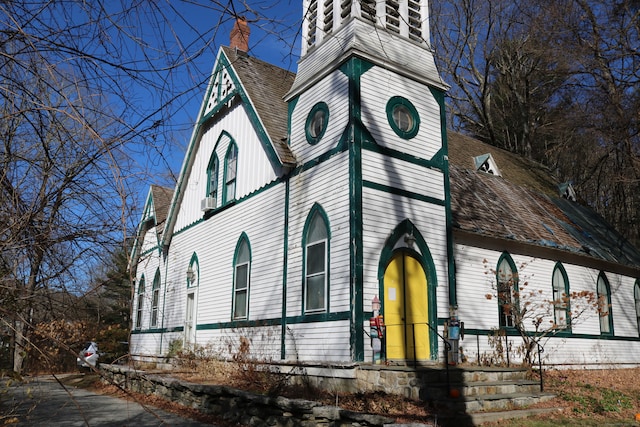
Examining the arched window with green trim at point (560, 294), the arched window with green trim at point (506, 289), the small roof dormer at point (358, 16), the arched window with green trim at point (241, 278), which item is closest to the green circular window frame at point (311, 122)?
the small roof dormer at point (358, 16)

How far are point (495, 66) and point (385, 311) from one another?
96.0 ft

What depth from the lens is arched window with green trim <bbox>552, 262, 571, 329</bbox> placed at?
1645 centimetres

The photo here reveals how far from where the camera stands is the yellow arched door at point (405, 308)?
1165 cm

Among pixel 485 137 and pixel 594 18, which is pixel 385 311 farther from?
pixel 485 137

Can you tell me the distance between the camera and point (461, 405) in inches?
357

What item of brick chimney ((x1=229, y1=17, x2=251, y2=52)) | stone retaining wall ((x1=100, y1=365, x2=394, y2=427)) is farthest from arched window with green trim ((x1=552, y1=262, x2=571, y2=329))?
brick chimney ((x1=229, y1=17, x2=251, y2=52))

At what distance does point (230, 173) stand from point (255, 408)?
9.09 m

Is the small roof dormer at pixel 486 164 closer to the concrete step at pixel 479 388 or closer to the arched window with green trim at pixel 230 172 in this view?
the arched window with green trim at pixel 230 172

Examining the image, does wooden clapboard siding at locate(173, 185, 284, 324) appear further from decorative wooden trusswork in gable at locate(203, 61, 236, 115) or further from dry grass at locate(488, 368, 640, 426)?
dry grass at locate(488, 368, 640, 426)

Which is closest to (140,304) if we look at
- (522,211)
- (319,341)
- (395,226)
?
(319,341)

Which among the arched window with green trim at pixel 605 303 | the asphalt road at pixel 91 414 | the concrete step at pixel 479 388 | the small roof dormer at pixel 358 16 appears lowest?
the asphalt road at pixel 91 414

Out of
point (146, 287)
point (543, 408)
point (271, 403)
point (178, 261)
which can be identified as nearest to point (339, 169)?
point (271, 403)

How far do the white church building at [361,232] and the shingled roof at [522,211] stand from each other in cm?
11

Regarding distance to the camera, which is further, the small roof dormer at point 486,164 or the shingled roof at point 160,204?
the shingled roof at point 160,204
